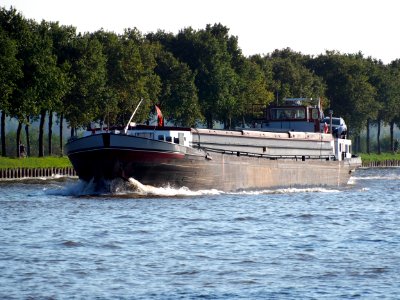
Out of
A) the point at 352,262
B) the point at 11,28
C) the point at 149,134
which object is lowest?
the point at 352,262

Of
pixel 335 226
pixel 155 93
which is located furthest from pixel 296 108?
→ pixel 335 226

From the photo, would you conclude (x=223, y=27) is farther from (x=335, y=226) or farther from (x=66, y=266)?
(x=66, y=266)

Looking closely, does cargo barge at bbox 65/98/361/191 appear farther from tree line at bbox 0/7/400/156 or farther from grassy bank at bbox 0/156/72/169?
grassy bank at bbox 0/156/72/169

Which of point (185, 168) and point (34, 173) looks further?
point (34, 173)

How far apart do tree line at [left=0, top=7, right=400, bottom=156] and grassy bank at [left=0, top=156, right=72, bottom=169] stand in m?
2.50

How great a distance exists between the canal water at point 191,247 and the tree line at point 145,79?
40.7 m

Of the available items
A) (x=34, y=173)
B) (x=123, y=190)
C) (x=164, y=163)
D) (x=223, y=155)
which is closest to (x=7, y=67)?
(x=34, y=173)

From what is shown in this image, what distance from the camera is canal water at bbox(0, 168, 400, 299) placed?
34.2 metres

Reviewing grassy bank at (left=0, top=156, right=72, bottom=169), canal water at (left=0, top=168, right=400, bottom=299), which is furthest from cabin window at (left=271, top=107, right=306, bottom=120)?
canal water at (left=0, top=168, right=400, bottom=299)

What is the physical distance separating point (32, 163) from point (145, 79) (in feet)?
82.0

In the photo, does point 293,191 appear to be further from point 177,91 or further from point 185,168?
point 177,91

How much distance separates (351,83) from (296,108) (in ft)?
312

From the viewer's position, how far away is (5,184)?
90.2m

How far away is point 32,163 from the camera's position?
109688 millimetres
